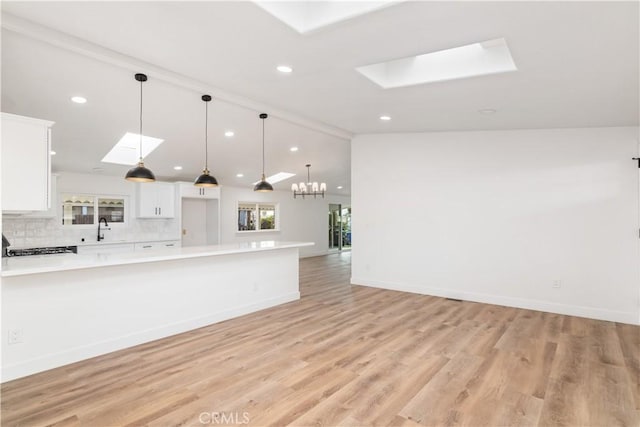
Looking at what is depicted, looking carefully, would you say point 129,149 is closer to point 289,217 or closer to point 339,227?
point 289,217

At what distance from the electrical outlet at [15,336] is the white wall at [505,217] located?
5.00 meters

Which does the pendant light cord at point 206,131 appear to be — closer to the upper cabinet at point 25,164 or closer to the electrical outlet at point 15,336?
the upper cabinet at point 25,164

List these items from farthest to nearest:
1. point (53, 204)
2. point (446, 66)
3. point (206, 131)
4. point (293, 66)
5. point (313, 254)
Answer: point (313, 254), point (53, 204), point (206, 131), point (446, 66), point (293, 66)

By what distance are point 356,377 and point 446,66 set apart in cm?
301

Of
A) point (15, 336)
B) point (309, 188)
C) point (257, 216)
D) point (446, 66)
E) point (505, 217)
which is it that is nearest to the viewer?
point (15, 336)

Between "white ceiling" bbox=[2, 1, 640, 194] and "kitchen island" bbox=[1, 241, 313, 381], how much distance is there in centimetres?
193

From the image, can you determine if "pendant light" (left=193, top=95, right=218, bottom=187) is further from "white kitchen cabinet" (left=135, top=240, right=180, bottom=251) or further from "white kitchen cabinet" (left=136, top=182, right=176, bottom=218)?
"white kitchen cabinet" (left=135, top=240, right=180, bottom=251)

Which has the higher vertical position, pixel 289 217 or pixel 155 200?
pixel 155 200

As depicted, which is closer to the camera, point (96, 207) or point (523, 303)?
point (523, 303)

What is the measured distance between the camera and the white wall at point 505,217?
4578 millimetres

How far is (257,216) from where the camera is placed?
10.1 meters

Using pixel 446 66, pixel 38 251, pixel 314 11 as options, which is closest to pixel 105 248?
pixel 38 251

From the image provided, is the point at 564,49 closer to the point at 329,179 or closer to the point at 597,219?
the point at 597,219

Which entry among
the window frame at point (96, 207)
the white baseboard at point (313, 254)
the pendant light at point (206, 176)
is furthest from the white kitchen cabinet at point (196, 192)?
the white baseboard at point (313, 254)
